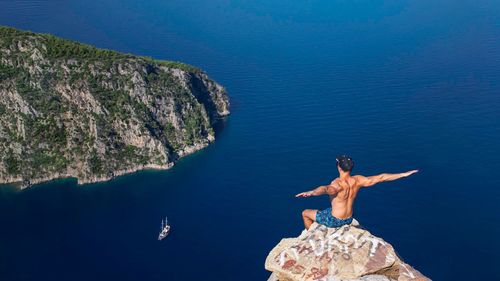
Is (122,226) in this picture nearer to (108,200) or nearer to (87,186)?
(108,200)

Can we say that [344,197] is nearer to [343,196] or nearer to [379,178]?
[343,196]

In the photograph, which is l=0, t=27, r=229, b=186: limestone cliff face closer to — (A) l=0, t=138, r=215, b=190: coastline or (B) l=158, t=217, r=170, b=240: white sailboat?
(A) l=0, t=138, r=215, b=190: coastline

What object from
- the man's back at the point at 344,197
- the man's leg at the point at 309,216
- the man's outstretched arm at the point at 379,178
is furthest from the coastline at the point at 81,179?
the man's outstretched arm at the point at 379,178

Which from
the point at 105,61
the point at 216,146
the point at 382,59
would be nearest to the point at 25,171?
the point at 105,61

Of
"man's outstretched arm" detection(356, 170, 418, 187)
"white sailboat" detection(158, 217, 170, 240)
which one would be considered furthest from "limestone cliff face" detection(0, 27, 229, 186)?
"man's outstretched arm" detection(356, 170, 418, 187)

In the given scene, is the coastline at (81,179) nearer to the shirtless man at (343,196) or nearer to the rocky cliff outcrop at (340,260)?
the shirtless man at (343,196)

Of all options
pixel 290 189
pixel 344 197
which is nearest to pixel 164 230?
pixel 290 189

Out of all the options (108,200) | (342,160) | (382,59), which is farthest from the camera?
(382,59)
